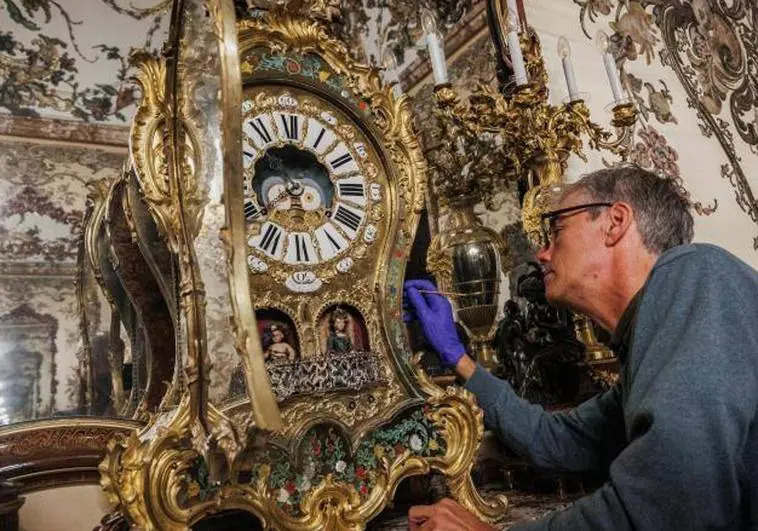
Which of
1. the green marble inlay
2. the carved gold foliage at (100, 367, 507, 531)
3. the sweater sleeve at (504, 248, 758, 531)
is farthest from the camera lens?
the green marble inlay

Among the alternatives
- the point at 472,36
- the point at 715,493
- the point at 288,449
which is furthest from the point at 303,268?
the point at 472,36

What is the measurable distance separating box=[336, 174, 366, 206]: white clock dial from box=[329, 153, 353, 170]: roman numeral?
22 mm

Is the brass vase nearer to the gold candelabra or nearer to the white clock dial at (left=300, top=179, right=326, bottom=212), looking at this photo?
the gold candelabra

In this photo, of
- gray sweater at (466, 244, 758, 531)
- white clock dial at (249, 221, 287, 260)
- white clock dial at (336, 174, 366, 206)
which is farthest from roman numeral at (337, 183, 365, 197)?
gray sweater at (466, 244, 758, 531)

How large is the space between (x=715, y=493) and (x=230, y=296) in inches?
16.7

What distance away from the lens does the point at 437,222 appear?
4.53 feet

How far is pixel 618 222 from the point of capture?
714 millimetres

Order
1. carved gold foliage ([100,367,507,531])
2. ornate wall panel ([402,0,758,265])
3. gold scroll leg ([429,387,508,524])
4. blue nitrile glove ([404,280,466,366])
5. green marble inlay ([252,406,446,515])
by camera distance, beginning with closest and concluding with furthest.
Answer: carved gold foliage ([100,367,507,531]), green marble inlay ([252,406,446,515]), gold scroll leg ([429,387,508,524]), blue nitrile glove ([404,280,466,366]), ornate wall panel ([402,0,758,265])

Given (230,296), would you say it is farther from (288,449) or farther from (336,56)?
(336,56)

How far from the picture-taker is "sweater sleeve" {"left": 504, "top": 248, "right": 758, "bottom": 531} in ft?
1.55

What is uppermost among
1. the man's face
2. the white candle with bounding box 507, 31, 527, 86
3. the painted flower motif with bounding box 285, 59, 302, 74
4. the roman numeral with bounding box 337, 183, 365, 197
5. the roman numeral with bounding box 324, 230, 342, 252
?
the white candle with bounding box 507, 31, 527, 86

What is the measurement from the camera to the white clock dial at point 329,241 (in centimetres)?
85

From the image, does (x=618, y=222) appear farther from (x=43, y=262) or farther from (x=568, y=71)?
(x=43, y=262)

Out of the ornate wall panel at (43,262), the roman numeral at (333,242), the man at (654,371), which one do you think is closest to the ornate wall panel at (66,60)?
the ornate wall panel at (43,262)
